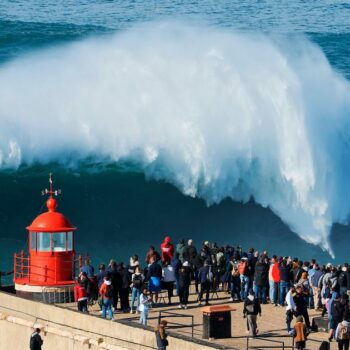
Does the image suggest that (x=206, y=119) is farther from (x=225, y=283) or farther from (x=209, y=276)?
(x=209, y=276)

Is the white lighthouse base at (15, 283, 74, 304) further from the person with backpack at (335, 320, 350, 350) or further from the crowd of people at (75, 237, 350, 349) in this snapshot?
the person with backpack at (335, 320, 350, 350)

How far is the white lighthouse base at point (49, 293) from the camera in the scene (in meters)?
33.9

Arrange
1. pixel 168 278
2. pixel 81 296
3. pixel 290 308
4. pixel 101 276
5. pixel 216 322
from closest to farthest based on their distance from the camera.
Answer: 1. pixel 216 322
2. pixel 290 308
3. pixel 81 296
4. pixel 101 276
5. pixel 168 278

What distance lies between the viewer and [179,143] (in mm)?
49406

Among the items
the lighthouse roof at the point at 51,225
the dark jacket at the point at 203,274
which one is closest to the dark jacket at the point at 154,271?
the dark jacket at the point at 203,274

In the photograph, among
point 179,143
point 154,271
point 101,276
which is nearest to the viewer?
point 101,276

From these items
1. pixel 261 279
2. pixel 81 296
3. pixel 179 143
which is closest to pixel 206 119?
pixel 179 143

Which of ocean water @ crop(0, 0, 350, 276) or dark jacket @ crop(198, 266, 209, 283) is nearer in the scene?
dark jacket @ crop(198, 266, 209, 283)

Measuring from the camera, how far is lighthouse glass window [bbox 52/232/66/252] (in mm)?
33875

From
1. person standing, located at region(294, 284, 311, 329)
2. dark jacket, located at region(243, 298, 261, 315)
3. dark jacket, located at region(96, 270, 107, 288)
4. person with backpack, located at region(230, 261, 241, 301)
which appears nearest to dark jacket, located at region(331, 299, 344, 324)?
person standing, located at region(294, 284, 311, 329)

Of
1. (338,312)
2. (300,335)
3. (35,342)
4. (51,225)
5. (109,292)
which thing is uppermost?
(51,225)

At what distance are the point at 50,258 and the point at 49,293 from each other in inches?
26.6

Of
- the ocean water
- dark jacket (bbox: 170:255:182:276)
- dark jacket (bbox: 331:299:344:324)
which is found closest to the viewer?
dark jacket (bbox: 331:299:344:324)

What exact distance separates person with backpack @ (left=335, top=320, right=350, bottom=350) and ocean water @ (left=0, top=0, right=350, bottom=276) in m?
11.5
